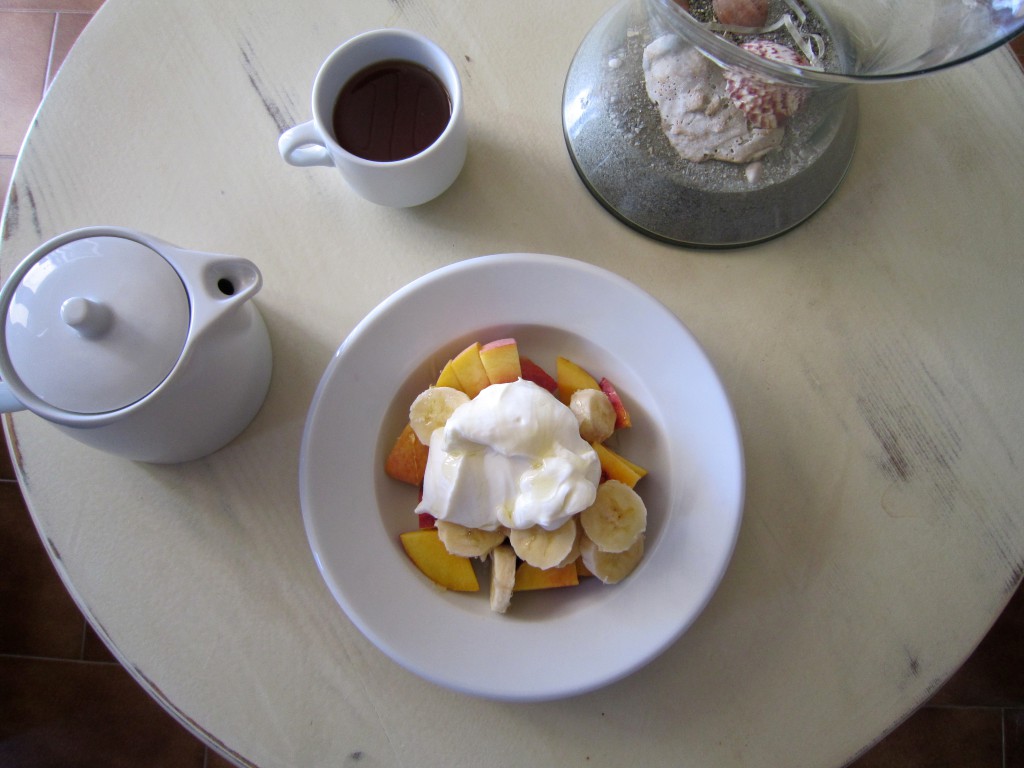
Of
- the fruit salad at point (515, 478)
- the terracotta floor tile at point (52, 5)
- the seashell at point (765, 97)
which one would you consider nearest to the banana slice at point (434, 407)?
the fruit salad at point (515, 478)

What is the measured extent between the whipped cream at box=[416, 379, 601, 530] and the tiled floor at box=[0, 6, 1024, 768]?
869mm

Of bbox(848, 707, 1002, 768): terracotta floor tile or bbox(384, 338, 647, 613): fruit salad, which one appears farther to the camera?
bbox(848, 707, 1002, 768): terracotta floor tile

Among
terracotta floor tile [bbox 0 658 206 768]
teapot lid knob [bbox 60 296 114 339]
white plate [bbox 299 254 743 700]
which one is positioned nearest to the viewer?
teapot lid knob [bbox 60 296 114 339]

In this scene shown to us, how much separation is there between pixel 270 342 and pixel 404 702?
0.35 meters

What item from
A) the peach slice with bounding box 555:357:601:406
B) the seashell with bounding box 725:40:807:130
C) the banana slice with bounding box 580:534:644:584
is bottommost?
the banana slice with bounding box 580:534:644:584

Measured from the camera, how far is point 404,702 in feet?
1.97

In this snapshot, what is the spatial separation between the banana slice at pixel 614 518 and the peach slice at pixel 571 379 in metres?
0.09

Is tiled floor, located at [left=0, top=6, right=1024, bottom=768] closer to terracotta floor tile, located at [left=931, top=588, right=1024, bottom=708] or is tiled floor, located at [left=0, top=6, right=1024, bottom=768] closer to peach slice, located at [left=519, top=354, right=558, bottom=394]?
terracotta floor tile, located at [left=931, top=588, right=1024, bottom=708]

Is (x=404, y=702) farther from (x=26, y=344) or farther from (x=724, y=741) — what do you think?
(x=26, y=344)

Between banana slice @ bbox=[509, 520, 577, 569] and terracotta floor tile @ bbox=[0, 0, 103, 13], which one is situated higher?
terracotta floor tile @ bbox=[0, 0, 103, 13]

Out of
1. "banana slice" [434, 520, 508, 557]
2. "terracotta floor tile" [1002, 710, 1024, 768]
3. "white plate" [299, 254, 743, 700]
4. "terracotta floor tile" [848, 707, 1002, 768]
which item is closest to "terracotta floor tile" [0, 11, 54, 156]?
"white plate" [299, 254, 743, 700]

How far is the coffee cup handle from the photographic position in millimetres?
582

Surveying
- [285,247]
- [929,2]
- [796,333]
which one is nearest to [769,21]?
[929,2]

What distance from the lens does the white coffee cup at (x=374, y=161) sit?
0.58 m
